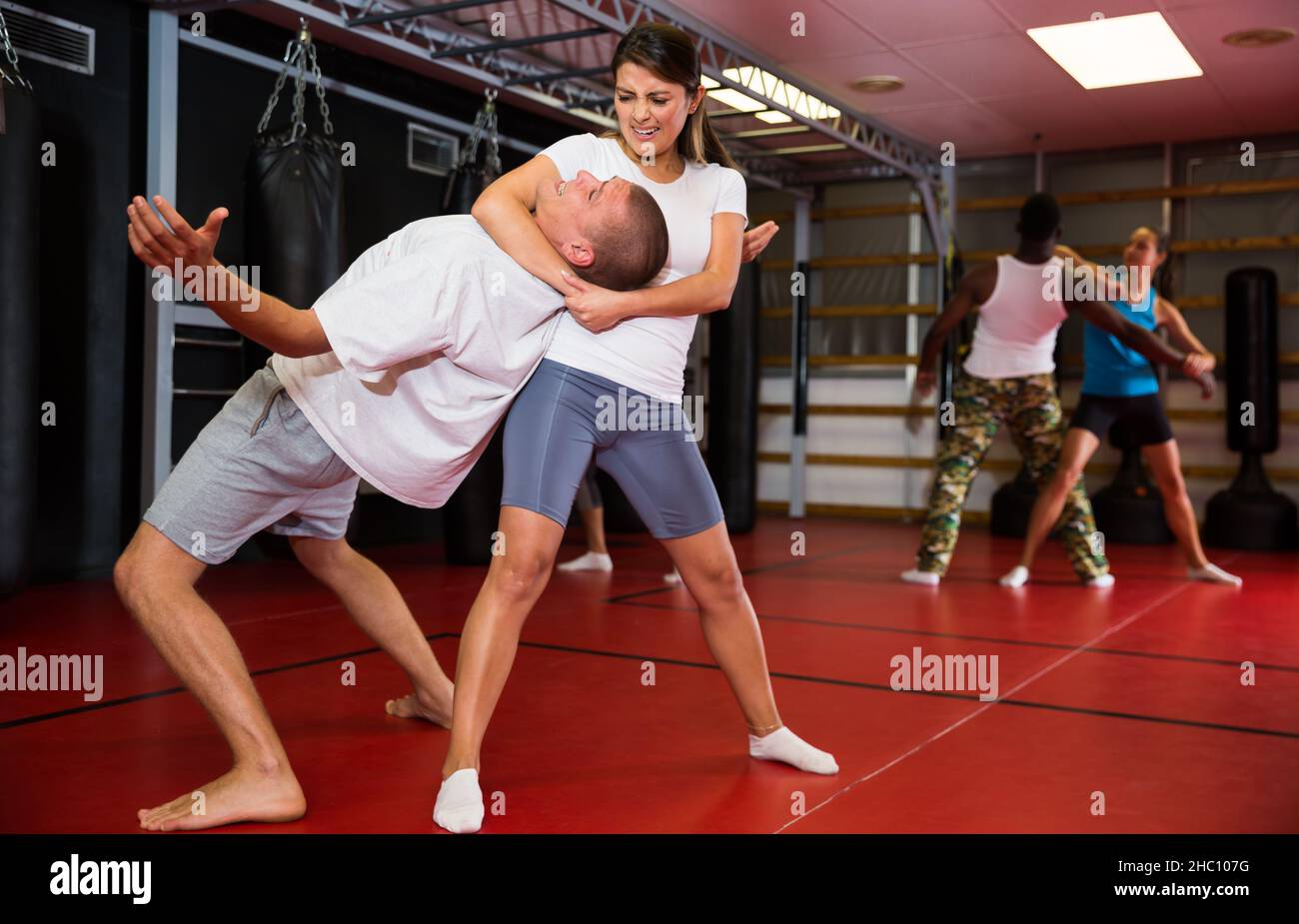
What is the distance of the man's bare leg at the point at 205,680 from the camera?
1.99m

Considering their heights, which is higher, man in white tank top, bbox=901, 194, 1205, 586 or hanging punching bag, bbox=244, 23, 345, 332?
hanging punching bag, bbox=244, 23, 345, 332

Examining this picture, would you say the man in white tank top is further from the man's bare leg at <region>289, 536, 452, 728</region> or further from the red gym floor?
the man's bare leg at <region>289, 536, 452, 728</region>

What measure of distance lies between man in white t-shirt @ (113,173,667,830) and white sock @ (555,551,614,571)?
3463mm

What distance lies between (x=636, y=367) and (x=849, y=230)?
7.45 m

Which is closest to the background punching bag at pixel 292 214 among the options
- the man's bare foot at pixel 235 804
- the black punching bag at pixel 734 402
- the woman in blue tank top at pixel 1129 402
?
the man's bare foot at pixel 235 804

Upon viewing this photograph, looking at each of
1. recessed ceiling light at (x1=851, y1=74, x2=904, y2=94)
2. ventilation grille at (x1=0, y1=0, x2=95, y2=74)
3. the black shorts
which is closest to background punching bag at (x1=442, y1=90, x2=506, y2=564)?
ventilation grille at (x1=0, y1=0, x2=95, y2=74)

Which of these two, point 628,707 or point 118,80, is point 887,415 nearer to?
point 118,80

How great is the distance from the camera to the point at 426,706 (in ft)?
8.88

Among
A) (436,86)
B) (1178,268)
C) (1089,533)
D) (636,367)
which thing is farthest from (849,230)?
(636,367)

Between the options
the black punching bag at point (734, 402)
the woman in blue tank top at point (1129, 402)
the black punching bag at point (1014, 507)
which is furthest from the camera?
the black punching bag at point (1014, 507)

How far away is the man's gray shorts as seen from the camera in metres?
2.03

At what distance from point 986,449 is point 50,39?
427cm

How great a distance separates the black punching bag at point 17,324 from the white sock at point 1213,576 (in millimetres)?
4909

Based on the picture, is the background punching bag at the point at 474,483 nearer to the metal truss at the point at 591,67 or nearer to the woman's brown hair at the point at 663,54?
the metal truss at the point at 591,67
